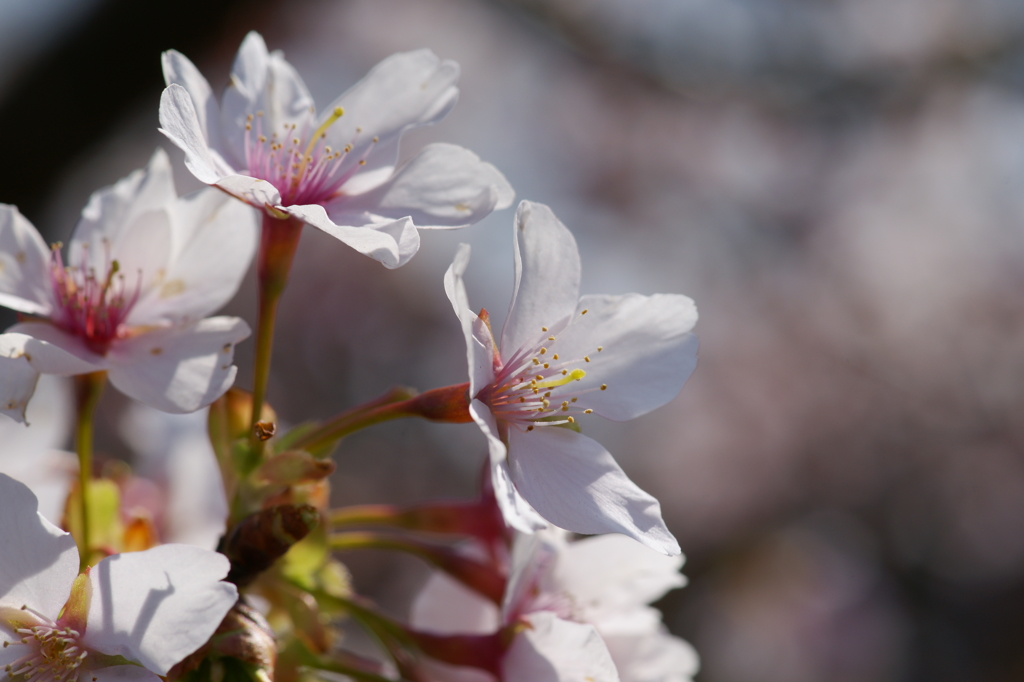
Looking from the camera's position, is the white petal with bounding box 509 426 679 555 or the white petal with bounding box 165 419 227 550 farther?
the white petal with bounding box 165 419 227 550

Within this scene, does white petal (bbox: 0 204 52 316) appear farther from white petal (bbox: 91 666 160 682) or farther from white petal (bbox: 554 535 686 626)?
white petal (bbox: 554 535 686 626)

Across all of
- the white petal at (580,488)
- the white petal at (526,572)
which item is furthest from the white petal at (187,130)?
the white petal at (526,572)

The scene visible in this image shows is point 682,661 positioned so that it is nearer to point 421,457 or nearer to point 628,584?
point 628,584

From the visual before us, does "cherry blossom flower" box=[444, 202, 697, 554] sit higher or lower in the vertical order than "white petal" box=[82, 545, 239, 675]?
higher

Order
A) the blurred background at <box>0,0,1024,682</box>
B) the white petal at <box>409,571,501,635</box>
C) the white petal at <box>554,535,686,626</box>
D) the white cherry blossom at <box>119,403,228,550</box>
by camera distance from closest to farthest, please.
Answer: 1. the white petal at <box>554,535,686,626</box>
2. the white petal at <box>409,571,501,635</box>
3. the white cherry blossom at <box>119,403,228,550</box>
4. the blurred background at <box>0,0,1024,682</box>

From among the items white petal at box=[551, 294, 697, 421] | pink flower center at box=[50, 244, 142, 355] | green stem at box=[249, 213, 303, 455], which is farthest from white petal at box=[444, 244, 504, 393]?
pink flower center at box=[50, 244, 142, 355]

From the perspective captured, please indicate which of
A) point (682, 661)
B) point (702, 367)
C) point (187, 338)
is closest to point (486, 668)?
point (682, 661)

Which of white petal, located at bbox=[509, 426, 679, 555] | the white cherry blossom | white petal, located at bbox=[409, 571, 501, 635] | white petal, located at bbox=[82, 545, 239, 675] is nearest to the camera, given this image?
white petal, located at bbox=[82, 545, 239, 675]
